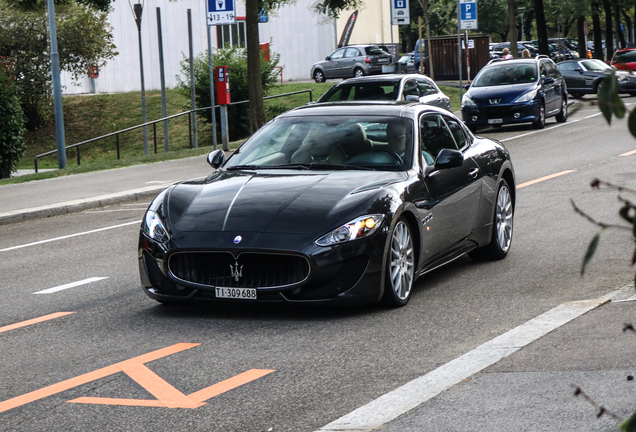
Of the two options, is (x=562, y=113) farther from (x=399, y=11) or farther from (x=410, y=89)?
(x=410, y=89)

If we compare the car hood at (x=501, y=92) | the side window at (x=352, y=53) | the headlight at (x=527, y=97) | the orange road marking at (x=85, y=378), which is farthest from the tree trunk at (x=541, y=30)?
the orange road marking at (x=85, y=378)

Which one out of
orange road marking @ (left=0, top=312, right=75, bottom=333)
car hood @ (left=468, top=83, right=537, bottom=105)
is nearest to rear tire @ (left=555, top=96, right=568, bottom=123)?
car hood @ (left=468, top=83, right=537, bottom=105)

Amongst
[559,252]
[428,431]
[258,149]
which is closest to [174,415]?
[428,431]

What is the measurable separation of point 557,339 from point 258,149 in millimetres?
3223

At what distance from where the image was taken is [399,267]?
6887 mm

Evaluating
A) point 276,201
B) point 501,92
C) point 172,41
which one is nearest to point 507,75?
point 501,92

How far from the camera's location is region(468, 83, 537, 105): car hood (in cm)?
2477

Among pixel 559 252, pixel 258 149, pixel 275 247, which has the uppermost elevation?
pixel 258 149

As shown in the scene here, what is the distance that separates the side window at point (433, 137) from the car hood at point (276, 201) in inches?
25.3

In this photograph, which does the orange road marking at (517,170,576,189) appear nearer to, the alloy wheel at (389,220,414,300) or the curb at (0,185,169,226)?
the curb at (0,185,169,226)

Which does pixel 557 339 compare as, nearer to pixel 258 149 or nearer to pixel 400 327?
pixel 400 327

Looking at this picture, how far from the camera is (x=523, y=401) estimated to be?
450 cm

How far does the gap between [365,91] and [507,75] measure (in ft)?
27.8

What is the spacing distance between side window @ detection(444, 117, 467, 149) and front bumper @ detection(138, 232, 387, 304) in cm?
223
